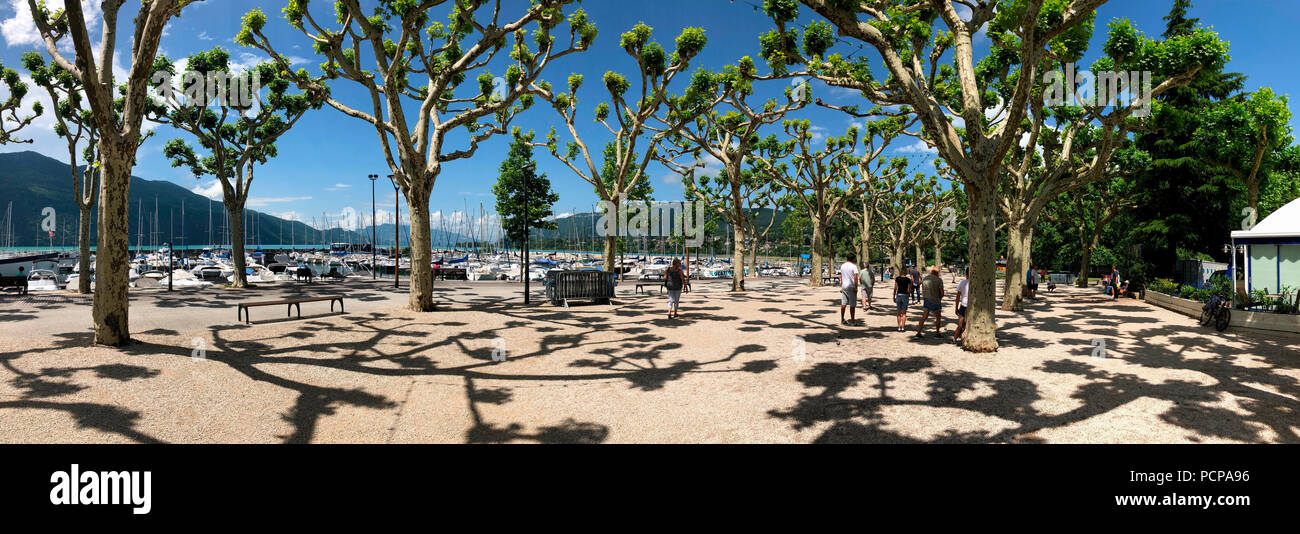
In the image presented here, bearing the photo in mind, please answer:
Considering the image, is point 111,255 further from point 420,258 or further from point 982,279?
point 982,279

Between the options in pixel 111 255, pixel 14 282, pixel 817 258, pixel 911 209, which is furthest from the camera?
pixel 911 209

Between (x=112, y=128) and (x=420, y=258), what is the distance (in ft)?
19.4

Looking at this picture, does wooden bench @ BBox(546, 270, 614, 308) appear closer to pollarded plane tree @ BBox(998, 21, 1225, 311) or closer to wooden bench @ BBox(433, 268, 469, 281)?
pollarded plane tree @ BBox(998, 21, 1225, 311)

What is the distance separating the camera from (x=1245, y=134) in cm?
2127

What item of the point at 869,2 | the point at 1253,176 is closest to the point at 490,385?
the point at 869,2

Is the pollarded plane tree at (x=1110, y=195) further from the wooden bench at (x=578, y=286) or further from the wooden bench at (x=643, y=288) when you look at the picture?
the wooden bench at (x=578, y=286)

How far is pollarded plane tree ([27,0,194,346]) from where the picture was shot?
743cm

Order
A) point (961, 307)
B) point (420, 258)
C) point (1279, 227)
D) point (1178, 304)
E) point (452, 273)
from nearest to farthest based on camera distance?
point (961, 307) → point (420, 258) → point (1279, 227) → point (1178, 304) → point (452, 273)

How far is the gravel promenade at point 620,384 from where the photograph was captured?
16.1 feet

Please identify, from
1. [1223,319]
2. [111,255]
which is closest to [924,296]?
[1223,319]

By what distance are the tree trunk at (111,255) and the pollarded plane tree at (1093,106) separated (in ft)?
55.9

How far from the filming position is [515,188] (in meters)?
49.0

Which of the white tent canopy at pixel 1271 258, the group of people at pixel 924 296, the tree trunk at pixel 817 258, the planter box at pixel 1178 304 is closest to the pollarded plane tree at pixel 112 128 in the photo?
the group of people at pixel 924 296
